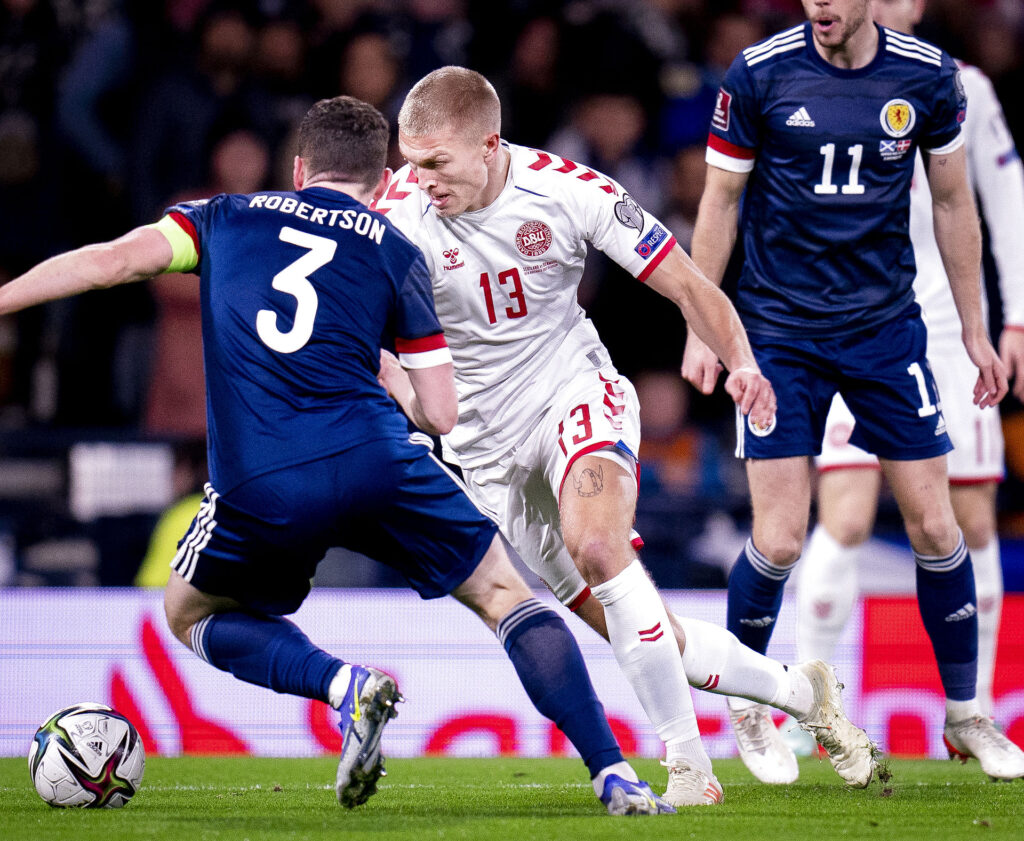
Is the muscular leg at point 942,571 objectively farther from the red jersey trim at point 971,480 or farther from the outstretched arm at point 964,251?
the red jersey trim at point 971,480

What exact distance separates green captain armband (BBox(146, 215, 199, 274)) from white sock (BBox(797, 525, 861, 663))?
3.17 metres

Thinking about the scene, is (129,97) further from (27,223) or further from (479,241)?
(479,241)

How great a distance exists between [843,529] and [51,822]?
3473 millimetres

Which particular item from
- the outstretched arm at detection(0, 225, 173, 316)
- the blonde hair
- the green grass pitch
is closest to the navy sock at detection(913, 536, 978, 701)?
the green grass pitch

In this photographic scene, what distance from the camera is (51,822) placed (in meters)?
3.71

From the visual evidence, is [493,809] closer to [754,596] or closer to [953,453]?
A: [754,596]

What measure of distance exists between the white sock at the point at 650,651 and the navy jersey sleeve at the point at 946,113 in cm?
185

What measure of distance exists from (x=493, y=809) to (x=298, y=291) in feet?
4.97

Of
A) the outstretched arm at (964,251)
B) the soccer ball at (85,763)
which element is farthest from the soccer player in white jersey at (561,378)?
the soccer ball at (85,763)

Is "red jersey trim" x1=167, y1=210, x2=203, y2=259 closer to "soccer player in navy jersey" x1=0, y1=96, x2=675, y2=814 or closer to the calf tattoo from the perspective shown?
"soccer player in navy jersey" x1=0, y1=96, x2=675, y2=814

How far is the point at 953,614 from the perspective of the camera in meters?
4.97

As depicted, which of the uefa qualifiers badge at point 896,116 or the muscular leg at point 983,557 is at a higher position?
the uefa qualifiers badge at point 896,116

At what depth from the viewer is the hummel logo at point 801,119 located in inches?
188

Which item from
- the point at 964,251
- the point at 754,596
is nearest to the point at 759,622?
the point at 754,596
